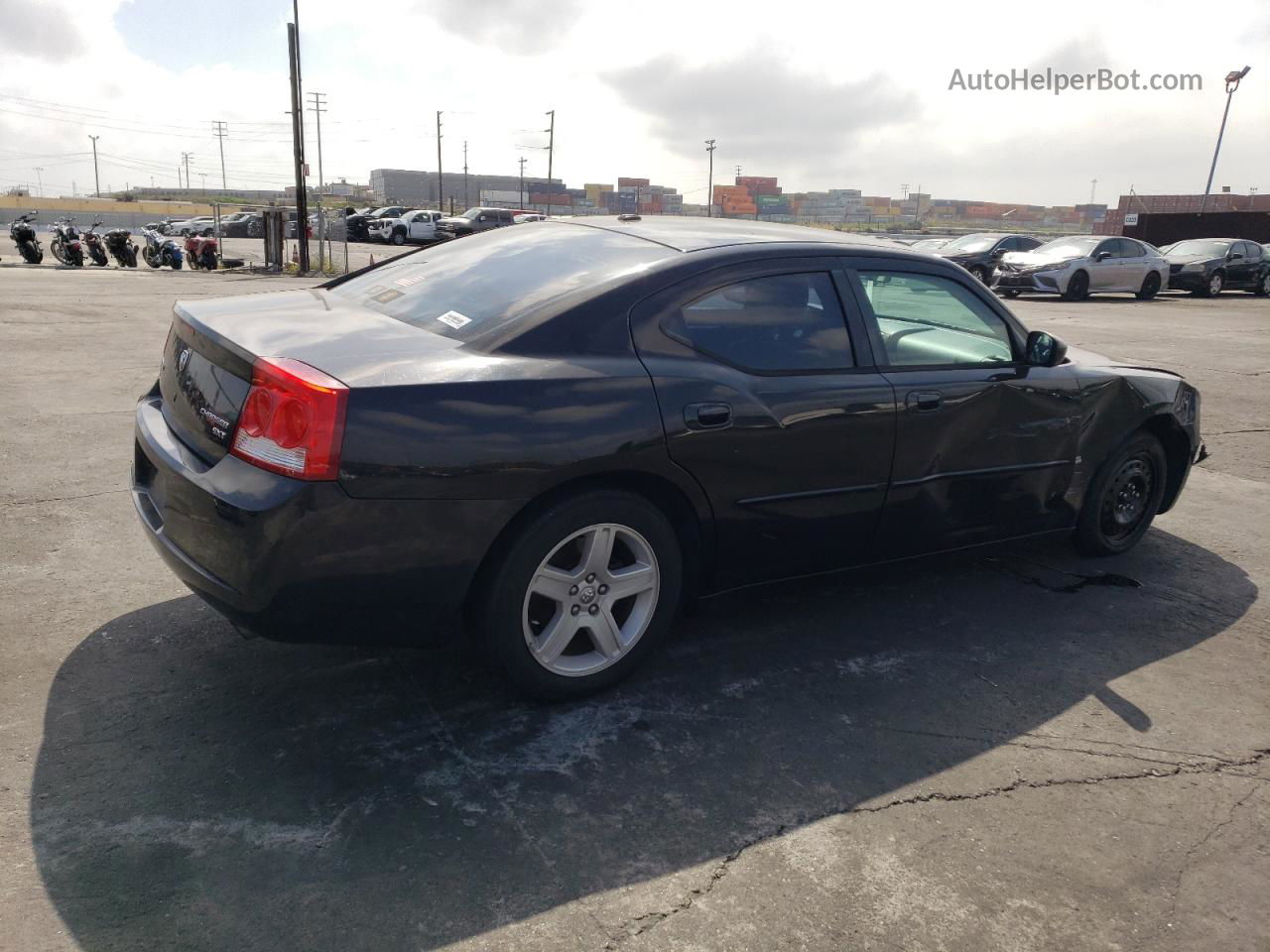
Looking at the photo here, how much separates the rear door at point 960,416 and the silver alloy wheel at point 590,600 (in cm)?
112

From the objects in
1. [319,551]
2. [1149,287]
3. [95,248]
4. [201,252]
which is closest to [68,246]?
[95,248]

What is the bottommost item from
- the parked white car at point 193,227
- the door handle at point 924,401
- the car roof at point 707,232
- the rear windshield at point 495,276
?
the parked white car at point 193,227

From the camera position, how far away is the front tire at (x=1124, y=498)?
4719 mm

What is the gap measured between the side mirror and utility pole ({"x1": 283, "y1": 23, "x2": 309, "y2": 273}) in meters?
22.6

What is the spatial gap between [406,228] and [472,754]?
148ft

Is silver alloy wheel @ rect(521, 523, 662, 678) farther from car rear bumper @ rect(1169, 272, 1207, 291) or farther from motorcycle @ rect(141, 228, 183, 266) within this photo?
car rear bumper @ rect(1169, 272, 1207, 291)

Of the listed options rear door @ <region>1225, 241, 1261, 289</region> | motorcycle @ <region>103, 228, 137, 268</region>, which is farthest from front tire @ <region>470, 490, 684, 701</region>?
rear door @ <region>1225, 241, 1261, 289</region>

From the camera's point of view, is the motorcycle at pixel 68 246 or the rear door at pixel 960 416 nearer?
the rear door at pixel 960 416

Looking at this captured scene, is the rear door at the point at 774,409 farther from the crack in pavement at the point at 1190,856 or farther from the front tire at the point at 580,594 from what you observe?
the crack in pavement at the point at 1190,856

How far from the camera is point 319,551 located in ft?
8.80

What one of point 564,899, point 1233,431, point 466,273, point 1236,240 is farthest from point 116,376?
point 1236,240

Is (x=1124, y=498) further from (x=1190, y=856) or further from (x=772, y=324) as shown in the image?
(x=1190, y=856)

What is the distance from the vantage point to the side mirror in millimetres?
4250

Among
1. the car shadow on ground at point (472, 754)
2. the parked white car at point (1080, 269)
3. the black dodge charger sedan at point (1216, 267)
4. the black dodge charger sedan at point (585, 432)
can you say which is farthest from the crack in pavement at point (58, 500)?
the black dodge charger sedan at point (1216, 267)
